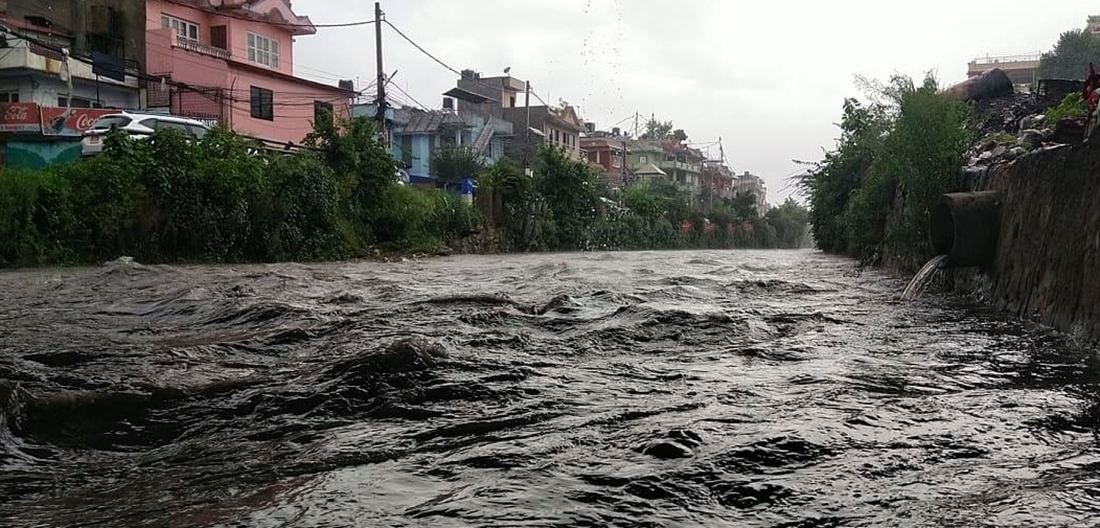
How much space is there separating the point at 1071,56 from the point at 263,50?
1370 inches

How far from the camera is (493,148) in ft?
151

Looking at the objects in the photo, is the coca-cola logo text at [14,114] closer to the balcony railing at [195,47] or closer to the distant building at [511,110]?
the balcony railing at [195,47]

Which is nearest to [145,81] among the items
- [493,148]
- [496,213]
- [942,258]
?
[496,213]

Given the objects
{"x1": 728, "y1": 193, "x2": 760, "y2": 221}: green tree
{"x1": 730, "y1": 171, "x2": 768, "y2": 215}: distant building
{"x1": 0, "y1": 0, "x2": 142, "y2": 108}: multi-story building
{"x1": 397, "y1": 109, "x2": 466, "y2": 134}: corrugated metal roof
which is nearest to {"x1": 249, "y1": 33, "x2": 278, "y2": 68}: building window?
{"x1": 0, "y1": 0, "x2": 142, "y2": 108}: multi-story building

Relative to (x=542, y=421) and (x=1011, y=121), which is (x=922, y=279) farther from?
(x=542, y=421)

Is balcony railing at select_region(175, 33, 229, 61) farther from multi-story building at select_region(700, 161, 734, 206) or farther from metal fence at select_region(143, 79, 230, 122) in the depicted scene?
multi-story building at select_region(700, 161, 734, 206)

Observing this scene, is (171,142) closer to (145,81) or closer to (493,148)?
(145,81)

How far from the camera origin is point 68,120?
22.2 m

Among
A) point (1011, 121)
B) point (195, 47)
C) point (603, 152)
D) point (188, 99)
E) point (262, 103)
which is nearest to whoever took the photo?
point (1011, 121)

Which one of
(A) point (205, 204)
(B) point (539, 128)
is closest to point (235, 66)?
(A) point (205, 204)

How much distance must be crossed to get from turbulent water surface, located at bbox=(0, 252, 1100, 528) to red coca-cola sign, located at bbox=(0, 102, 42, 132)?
18.1m

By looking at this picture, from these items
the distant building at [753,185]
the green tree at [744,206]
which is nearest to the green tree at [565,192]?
the green tree at [744,206]

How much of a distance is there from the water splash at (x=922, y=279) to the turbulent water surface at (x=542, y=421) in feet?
6.61

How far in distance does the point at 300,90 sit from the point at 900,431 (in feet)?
102
